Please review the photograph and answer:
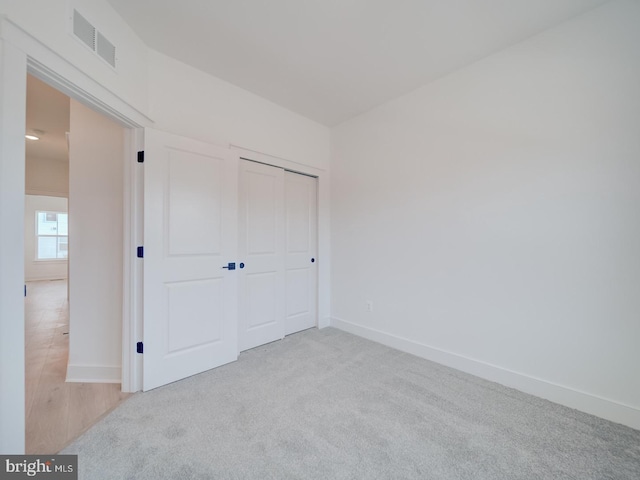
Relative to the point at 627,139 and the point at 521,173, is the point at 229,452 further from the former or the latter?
the point at 627,139

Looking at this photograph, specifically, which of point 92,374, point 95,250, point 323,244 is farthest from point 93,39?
point 323,244

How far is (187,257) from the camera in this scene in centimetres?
234

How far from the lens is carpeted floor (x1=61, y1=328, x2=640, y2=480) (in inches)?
55.0

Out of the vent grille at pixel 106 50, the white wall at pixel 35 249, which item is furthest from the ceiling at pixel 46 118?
the white wall at pixel 35 249

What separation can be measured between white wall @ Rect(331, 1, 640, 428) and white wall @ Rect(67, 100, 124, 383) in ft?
8.82

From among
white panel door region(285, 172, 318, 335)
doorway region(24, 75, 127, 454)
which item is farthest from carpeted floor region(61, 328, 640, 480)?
white panel door region(285, 172, 318, 335)

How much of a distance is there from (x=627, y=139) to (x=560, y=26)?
1.00m

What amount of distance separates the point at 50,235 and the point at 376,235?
9690mm

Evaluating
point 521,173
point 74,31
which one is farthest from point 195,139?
point 521,173

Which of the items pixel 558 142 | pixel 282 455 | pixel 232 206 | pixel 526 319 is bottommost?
pixel 282 455

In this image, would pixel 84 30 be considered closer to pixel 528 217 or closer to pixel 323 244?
pixel 323 244

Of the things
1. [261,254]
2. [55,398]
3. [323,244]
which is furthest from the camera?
[323,244]

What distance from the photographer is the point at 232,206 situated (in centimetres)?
262

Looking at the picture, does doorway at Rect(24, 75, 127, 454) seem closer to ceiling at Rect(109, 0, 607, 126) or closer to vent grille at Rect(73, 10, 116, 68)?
vent grille at Rect(73, 10, 116, 68)
